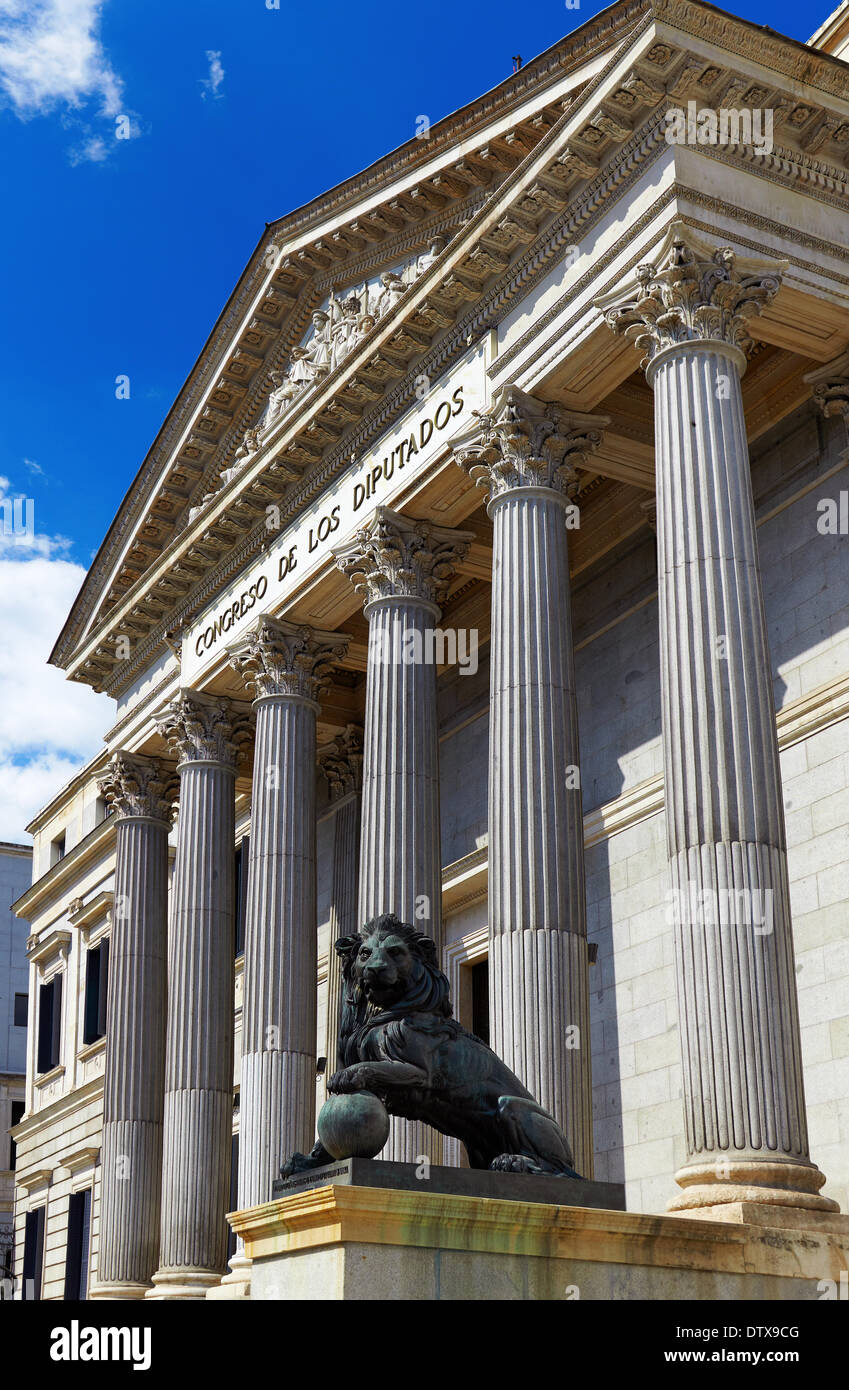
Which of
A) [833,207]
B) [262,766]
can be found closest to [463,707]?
[262,766]

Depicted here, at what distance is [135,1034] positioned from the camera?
30562 mm

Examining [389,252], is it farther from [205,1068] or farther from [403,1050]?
[403,1050]

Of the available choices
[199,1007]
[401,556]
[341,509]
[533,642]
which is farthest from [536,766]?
[199,1007]

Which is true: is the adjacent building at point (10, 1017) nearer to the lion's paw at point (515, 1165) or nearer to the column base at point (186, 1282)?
the column base at point (186, 1282)

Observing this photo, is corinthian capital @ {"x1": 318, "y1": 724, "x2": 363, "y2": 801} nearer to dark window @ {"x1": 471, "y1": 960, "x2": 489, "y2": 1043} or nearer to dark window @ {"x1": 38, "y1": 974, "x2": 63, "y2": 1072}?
dark window @ {"x1": 471, "y1": 960, "x2": 489, "y2": 1043}

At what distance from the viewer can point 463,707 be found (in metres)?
29.1

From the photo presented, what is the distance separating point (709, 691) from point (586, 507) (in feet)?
32.5

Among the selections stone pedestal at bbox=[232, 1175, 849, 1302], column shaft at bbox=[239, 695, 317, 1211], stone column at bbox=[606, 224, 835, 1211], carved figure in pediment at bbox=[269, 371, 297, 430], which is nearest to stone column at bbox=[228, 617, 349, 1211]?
column shaft at bbox=[239, 695, 317, 1211]

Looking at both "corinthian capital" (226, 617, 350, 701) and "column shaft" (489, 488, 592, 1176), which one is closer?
"column shaft" (489, 488, 592, 1176)

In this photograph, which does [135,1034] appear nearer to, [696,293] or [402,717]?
[402,717]

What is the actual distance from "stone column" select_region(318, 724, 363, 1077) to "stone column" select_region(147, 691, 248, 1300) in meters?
2.54

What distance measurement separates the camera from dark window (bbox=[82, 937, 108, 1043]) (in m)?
41.5

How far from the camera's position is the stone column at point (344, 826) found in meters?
30.7

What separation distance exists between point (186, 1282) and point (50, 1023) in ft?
69.6
